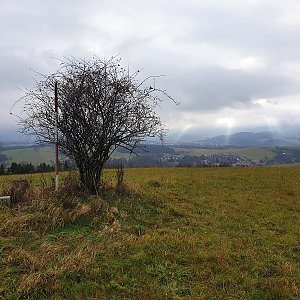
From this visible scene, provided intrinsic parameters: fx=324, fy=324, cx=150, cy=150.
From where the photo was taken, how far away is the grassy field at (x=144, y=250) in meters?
4.74

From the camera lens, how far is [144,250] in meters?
6.04

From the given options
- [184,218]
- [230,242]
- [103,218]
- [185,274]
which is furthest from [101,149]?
[185,274]

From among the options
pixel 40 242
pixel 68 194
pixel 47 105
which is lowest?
pixel 40 242

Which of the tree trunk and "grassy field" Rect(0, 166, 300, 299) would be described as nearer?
"grassy field" Rect(0, 166, 300, 299)

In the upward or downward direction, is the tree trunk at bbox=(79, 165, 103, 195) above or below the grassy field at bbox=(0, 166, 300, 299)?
above

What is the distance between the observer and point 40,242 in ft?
20.1

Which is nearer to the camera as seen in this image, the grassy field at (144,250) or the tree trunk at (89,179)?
the grassy field at (144,250)

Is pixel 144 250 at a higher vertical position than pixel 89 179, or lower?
lower

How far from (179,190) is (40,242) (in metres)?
7.65

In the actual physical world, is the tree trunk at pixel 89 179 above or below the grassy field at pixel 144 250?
above

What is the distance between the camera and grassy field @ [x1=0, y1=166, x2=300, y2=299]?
4738 millimetres

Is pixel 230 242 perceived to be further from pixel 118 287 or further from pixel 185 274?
pixel 118 287

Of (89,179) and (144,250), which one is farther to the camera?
(89,179)

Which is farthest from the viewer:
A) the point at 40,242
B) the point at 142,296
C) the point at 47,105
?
the point at 47,105
